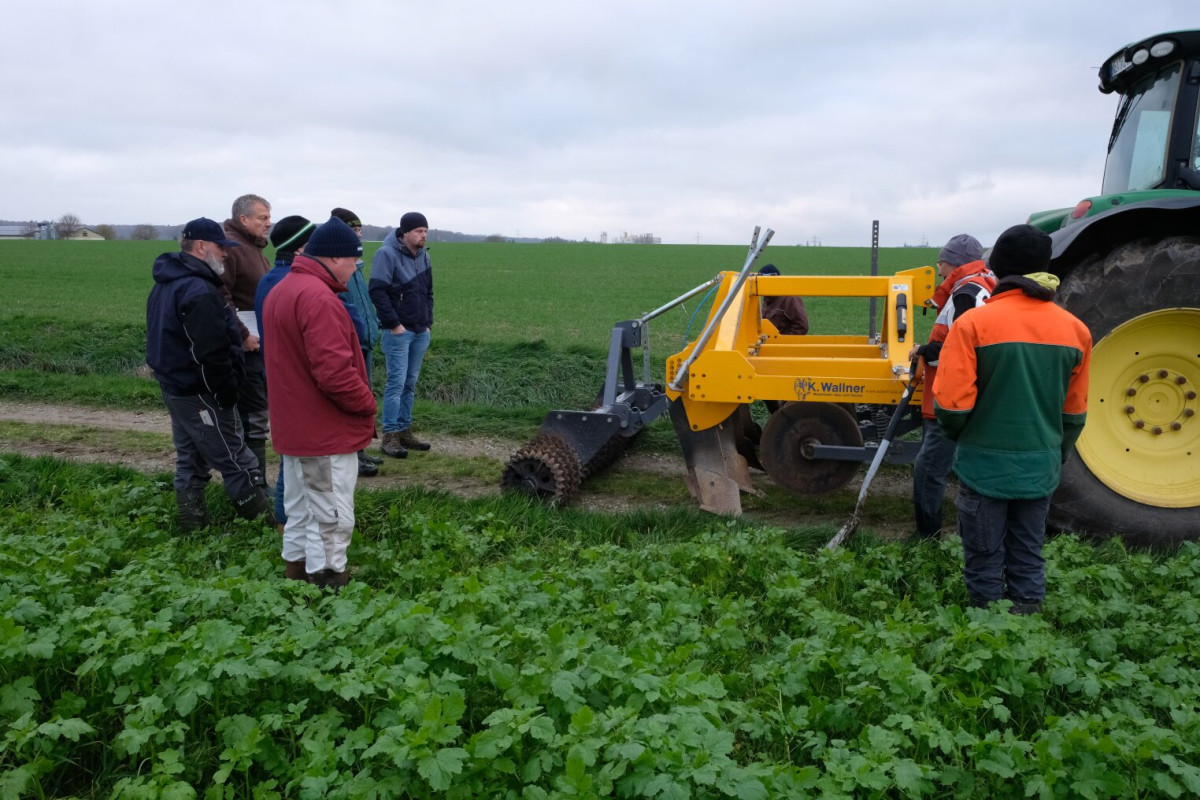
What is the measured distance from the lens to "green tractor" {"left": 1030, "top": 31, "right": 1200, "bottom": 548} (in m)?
4.85

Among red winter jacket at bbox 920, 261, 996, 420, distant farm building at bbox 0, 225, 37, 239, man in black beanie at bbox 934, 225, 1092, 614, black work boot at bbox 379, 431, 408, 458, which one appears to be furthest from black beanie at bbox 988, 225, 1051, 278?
distant farm building at bbox 0, 225, 37, 239

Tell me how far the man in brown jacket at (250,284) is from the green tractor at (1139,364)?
4.72m

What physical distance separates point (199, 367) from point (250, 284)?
107 cm

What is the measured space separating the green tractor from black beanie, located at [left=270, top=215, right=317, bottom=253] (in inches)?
163

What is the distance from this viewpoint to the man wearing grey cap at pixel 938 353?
4707 millimetres

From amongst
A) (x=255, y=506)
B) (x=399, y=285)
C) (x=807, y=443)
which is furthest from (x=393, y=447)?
(x=807, y=443)

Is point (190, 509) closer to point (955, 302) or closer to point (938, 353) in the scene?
point (938, 353)

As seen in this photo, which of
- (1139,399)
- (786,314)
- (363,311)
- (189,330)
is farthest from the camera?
(786,314)

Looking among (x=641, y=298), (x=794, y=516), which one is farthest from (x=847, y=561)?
(x=641, y=298)

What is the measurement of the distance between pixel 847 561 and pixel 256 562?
2943mm

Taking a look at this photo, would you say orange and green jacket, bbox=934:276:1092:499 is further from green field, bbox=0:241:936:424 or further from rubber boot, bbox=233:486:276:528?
rubber boot, bbox=233:486:276:528

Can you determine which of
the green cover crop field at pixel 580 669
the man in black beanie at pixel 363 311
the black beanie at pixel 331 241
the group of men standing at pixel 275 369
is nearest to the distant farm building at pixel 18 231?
the man in black beanie at pixel 363 311

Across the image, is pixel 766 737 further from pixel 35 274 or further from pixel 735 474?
pixel 35 274

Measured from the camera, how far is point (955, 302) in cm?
472
